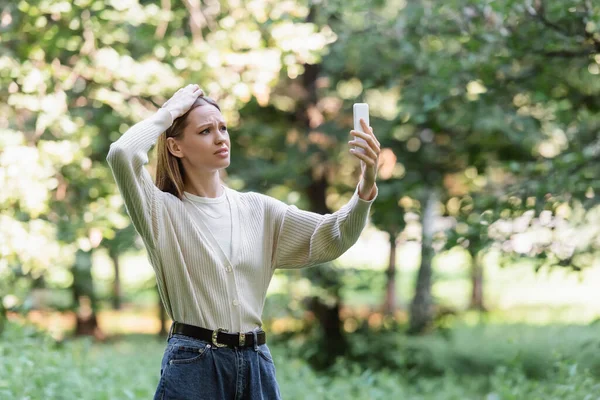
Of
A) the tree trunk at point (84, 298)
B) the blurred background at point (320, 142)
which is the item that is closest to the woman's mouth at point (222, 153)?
the blurred background at point (320, 142)

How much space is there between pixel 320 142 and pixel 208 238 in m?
6.32

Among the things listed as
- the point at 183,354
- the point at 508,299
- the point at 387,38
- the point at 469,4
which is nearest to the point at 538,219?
the point at 469,4

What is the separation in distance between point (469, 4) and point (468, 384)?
4515mm

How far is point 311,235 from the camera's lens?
2.87 meters

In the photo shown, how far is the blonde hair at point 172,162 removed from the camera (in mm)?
2803

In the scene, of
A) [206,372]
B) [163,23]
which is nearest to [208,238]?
[206,372]

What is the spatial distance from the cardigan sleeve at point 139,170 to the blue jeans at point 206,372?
1.16 feet

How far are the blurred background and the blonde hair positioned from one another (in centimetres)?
231

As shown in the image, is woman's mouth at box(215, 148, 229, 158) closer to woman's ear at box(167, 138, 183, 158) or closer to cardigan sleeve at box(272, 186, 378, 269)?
woman's ear at box(167, 138, 183, 158)

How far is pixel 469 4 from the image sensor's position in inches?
232

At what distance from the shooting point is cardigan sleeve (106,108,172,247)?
252 cm

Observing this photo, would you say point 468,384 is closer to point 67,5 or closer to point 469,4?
point 469,4

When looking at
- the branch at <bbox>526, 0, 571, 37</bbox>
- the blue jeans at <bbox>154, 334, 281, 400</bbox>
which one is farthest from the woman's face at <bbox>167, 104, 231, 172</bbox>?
the branch at <bbox>526, 0, 571, 37</bbox>

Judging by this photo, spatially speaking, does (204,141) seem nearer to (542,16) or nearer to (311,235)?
(311,235)
